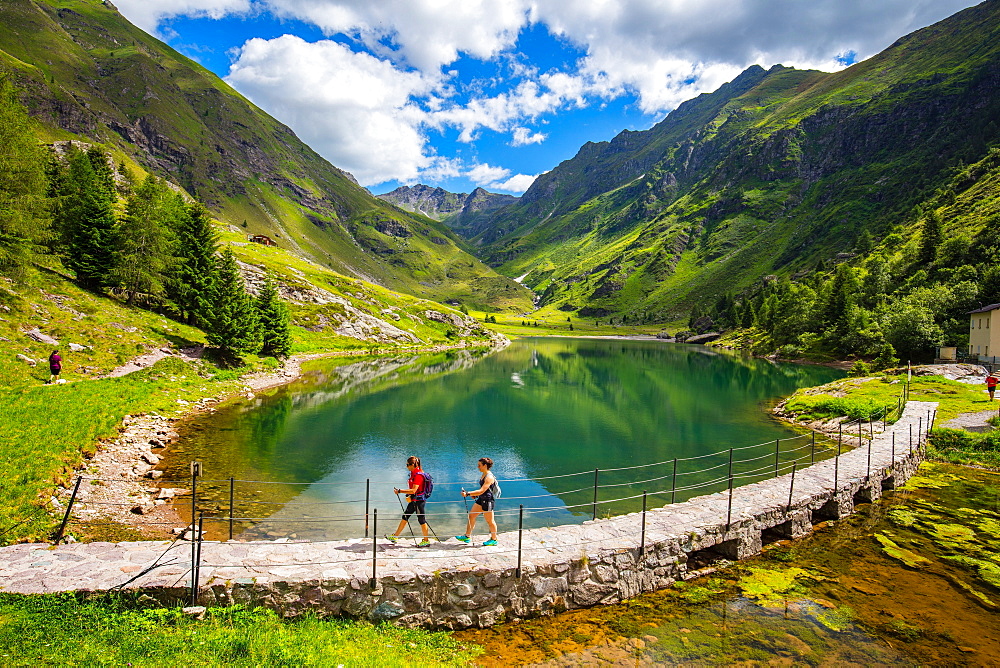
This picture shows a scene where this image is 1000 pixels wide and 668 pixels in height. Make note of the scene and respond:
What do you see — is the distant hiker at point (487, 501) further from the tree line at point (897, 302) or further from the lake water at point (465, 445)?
the tree line at point (897, 302)

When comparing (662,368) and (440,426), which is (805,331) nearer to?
(662,368)

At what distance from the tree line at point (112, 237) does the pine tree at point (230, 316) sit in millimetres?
131

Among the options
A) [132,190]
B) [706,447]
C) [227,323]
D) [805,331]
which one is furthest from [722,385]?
[132,190]

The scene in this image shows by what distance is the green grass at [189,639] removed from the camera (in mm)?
8414

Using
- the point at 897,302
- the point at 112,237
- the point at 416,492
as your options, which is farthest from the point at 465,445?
the point at 897,302

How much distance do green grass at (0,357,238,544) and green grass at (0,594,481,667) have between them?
7194 millimetres

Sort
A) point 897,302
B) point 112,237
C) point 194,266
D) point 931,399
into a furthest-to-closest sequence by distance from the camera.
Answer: point 897,302 < point 194,266 < point 112,237 < point 931,399

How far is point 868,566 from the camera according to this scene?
55.0 ft

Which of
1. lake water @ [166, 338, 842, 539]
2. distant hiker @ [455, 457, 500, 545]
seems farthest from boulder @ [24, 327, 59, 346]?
distant hiker @ [455, 457, 500, 545]

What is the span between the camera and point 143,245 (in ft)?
174

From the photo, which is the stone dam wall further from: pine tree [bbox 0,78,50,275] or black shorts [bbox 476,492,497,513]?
pine tree [bbox 0,78,50,275]

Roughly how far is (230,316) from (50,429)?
121ft

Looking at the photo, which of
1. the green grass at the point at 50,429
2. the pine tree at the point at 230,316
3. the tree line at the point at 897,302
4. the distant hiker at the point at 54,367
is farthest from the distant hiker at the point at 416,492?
the tree line at the point at 897,302

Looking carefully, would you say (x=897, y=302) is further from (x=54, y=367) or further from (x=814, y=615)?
(x=54, y=367)
